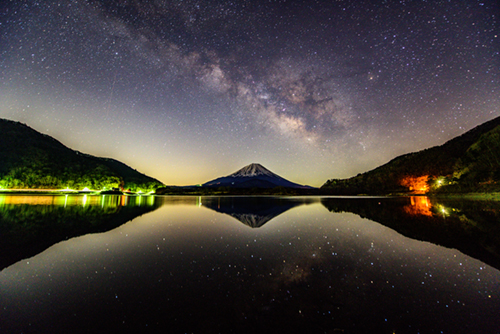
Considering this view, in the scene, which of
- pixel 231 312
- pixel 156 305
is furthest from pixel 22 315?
pixel 231 312

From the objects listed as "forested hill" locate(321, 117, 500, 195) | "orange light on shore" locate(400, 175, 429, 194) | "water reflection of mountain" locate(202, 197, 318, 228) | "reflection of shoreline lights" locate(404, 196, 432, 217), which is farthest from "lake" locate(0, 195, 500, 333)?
"orange light on shore" locate(400, 175, 429, 194)

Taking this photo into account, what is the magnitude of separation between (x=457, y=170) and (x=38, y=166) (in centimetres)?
15077

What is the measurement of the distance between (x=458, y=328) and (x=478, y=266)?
395cm

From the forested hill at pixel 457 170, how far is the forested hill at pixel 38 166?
135m

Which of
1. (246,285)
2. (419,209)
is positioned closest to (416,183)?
(419,209)

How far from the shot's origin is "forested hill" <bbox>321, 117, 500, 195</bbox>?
49312 millimetres

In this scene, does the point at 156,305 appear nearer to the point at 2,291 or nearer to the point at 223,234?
the point at 2,291

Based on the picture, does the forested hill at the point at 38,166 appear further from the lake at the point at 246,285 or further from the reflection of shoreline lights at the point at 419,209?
the reflection of shoreline lights at the point at 419,209

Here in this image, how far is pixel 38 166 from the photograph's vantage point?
291 ft

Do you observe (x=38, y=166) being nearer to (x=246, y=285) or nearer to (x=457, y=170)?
(x=246, y=285)

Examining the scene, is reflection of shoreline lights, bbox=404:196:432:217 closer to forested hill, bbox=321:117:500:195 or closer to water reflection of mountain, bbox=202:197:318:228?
water reflection of mountain, bbox=202:197:318:228

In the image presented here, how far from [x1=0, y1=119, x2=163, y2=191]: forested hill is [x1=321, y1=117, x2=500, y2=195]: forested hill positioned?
443 feet

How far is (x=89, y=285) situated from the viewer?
14.1 feet

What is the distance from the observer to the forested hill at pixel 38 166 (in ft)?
260
